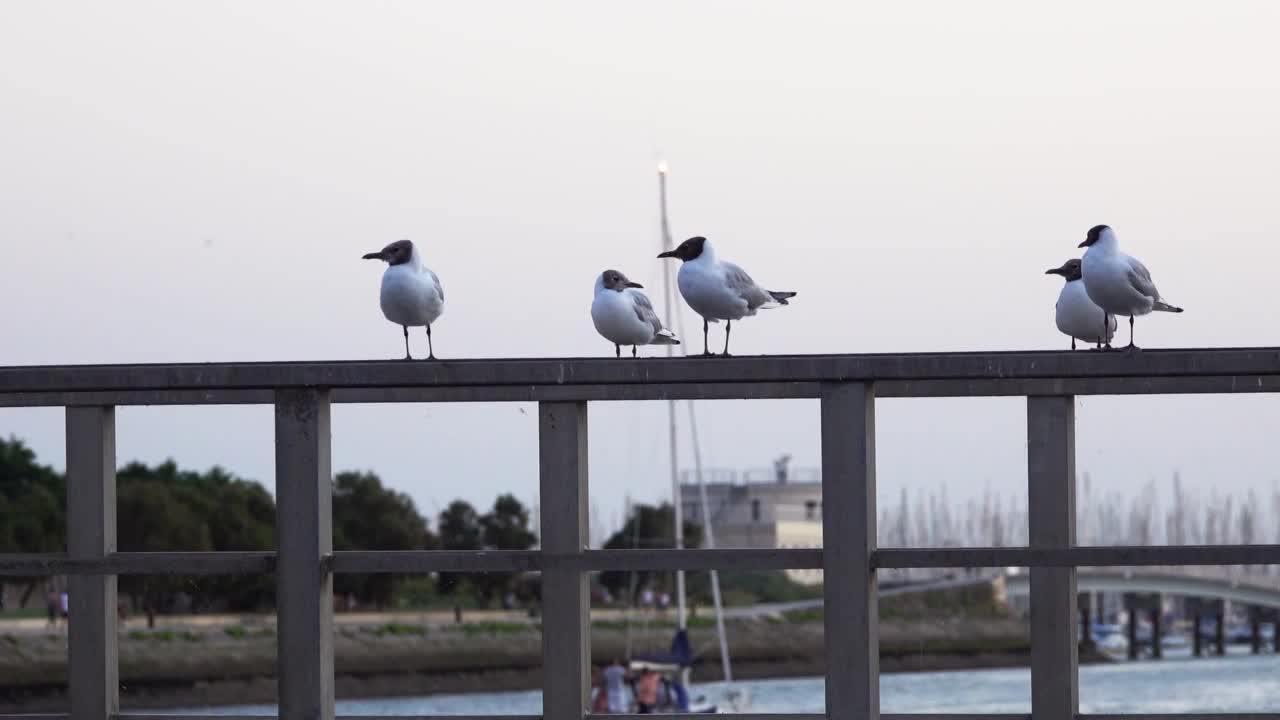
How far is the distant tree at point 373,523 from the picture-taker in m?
69.6

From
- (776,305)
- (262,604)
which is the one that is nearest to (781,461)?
(262,604)

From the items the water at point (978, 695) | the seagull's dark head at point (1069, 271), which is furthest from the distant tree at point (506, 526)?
the seagull's dark head at point (1069, 271)

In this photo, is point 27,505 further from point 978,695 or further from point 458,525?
point 978,695

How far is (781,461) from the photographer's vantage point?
107438 millimetres

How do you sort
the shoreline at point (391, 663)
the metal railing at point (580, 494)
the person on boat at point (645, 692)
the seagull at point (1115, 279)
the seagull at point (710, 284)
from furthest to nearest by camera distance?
1. the shoreline at point (391, 663)
2. the person on boat at point (645, 692)
3. the seagull at point (710, 284)
4. the seagull at point (1115, 279)
5. the metal railing at point (580, 494)

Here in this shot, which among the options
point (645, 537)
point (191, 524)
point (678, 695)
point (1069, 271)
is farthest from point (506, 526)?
point (1069, 271)

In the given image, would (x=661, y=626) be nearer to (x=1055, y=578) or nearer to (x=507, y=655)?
(x=507, y=655)

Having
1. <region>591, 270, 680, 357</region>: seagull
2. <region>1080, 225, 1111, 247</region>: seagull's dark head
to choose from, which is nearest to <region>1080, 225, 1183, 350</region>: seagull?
<region>1080, 225, 1111, 247</region>: seagull's dark head

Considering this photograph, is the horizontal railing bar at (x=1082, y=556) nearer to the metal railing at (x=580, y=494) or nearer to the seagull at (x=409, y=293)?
the metal railing at (x=580, y=494)

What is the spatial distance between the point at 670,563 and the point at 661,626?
71.4m

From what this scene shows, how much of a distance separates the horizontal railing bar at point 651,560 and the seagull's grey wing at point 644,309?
3.21 metres

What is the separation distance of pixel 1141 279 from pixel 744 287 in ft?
5.72

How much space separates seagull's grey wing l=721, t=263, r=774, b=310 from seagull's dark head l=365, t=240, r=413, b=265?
1317mm

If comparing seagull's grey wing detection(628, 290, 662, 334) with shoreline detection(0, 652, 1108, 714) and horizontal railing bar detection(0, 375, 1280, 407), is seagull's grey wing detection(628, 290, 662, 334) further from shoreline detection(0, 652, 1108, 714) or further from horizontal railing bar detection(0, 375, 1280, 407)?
shoreline detection(0, 652, 1108, 714)
